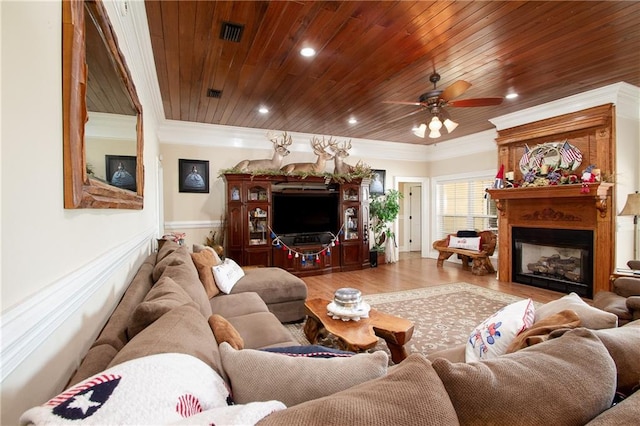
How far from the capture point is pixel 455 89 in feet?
9.70

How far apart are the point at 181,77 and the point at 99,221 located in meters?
2.66

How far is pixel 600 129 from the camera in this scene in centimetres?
396

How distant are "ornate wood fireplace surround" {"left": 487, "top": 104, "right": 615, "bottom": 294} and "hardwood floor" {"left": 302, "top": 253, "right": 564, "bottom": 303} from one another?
1.53ft

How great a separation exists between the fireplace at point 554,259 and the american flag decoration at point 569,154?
3.21ft

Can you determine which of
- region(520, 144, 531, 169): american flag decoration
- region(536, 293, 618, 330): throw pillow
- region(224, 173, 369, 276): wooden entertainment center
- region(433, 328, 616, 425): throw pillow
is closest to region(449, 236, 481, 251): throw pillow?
region(520, 144, 531, 169): american flag decoration

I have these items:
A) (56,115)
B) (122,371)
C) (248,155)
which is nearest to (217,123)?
(248,155)

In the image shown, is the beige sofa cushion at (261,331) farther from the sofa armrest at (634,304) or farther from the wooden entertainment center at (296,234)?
the wooden entertainment center at (296,234)

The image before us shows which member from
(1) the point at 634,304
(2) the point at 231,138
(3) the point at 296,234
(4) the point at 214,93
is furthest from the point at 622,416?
(2) the point at 231,138

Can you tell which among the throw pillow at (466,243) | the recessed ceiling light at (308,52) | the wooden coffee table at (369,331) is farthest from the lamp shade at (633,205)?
the recessed ceiling light at (308,52)

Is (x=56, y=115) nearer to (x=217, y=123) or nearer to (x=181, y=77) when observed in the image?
(x=181, y=77)

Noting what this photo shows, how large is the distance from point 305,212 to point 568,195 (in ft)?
13.1

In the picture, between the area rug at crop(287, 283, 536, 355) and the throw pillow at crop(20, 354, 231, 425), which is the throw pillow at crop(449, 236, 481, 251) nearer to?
the area rug at crop(287, 283, 536, 355)

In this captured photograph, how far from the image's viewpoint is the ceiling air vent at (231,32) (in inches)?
95.6

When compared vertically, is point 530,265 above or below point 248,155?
below
